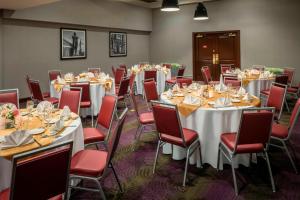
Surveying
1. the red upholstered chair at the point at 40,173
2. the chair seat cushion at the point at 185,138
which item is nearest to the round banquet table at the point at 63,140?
the red upholstered chair at the point at 40,173

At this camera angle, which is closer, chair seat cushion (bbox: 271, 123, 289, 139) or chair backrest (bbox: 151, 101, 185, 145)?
chair backrest (bbox: 151, 101, 185, 145)

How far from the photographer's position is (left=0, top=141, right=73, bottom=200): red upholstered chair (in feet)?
5.46

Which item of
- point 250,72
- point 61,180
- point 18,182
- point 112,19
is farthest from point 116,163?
point 112,19

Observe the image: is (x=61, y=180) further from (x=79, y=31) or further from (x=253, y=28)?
(x=253, y=28)

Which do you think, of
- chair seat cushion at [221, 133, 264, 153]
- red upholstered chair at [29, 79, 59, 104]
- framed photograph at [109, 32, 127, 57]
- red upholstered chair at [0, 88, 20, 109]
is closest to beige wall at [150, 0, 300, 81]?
framed photograph at [109, 32, 127, 57]

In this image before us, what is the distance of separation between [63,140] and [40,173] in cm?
72

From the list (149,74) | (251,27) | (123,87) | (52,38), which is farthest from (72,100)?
(251,27)

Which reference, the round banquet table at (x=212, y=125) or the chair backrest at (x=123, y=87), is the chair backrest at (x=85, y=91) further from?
the round banquet table at (x=212, y=125)

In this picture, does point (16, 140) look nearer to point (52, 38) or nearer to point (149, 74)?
point (149, 74)

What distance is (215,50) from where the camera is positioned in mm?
11289

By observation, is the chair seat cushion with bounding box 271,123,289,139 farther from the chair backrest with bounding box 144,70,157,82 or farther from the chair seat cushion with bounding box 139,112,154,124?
the chair backrest with bounding box 144,70,157,82

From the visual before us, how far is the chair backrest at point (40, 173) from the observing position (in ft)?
5.47

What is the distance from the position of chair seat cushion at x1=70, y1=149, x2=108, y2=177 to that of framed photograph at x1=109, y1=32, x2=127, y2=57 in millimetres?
8614

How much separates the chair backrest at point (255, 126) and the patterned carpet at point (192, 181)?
562 mm
